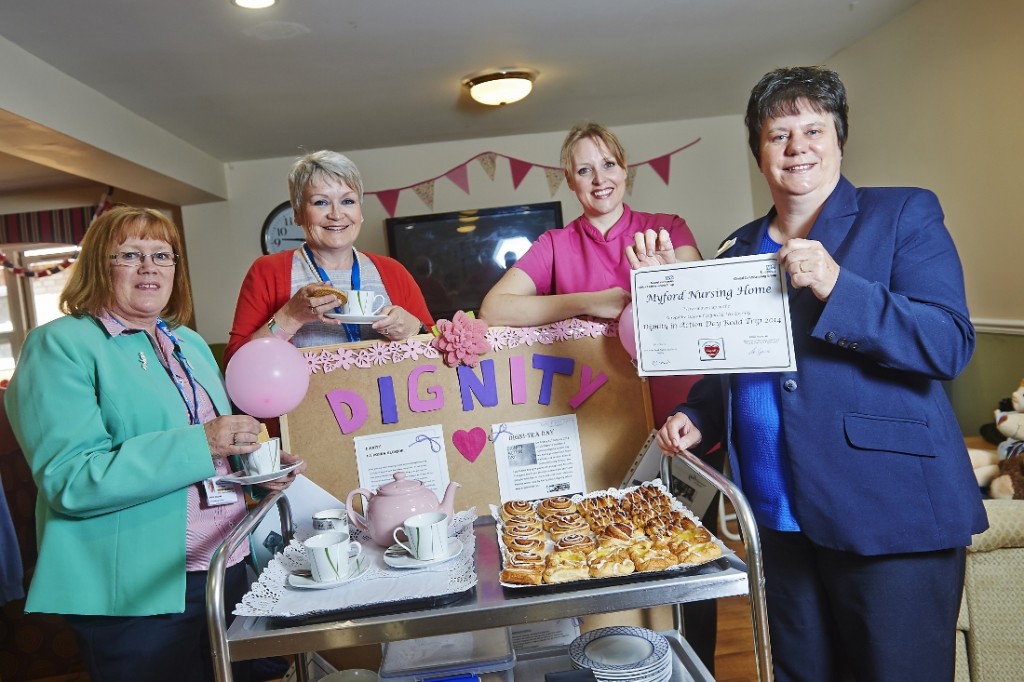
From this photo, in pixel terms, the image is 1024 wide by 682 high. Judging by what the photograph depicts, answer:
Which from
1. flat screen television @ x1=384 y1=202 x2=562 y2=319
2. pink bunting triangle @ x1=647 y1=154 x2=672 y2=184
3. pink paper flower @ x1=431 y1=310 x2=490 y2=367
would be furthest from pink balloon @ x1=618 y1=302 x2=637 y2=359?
pink bunting triangle @ x1=647 y1=154 x2=672 y2=184

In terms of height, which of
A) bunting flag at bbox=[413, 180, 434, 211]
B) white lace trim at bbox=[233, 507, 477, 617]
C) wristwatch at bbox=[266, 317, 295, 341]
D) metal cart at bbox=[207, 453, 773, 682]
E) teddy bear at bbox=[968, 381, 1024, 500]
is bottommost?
teddy bear at bbox=[968, 381, 1024, 500]

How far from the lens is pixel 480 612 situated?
1.00 meters

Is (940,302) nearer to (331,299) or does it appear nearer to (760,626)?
(760,626)

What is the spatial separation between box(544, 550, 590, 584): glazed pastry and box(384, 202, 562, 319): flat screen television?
12.2 ft

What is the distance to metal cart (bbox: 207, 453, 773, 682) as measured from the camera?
3.25ft

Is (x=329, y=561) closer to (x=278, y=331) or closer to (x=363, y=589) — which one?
(x=363, y=589)

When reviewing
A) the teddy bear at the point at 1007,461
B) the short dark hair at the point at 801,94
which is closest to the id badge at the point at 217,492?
the short dark hair at the point at 801,94

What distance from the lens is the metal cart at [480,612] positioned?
991 millimetres

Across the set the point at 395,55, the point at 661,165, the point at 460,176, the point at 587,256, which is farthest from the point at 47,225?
the point at 587,256

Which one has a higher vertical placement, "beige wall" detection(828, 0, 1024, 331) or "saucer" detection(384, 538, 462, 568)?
"beige wall" detection(828, 0, 1024, 331)

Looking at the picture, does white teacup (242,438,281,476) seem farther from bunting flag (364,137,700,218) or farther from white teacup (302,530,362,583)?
bunting flag (364,137,700,218)

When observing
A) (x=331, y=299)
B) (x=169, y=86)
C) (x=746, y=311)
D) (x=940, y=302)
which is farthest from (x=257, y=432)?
(x=169, y=86)

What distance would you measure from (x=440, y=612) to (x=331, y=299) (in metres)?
0.65

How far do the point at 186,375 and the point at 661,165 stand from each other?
424 centimetres
